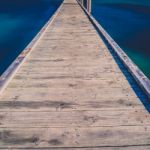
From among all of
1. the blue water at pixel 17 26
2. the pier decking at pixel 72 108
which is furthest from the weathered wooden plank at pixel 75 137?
the blue water at pixel 17 26

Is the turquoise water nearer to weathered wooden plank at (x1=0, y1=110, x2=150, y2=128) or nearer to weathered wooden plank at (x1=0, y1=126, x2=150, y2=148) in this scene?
weathered wooden plank at (x1=0, y1=110, x2=150, y2=128)

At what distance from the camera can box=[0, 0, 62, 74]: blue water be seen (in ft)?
43.3

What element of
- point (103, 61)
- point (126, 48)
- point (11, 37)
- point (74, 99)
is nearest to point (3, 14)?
point (11, 37)

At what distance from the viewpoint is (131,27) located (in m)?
18.9

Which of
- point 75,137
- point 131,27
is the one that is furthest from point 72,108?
point 131,27

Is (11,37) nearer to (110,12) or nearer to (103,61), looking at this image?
(110,12)

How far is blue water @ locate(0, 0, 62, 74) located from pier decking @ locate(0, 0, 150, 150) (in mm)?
6344

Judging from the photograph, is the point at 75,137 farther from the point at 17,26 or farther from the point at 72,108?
the point at 17,26

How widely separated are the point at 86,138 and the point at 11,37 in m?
Result: 14.3

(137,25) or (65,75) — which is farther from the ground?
(65,75)

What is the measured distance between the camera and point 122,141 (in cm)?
260

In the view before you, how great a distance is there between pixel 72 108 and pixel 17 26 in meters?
16.6

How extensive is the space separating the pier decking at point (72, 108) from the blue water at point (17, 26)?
634cm

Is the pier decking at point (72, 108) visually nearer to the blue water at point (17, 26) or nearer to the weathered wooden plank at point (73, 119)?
the weathered wooden plank at point (73, 119)
